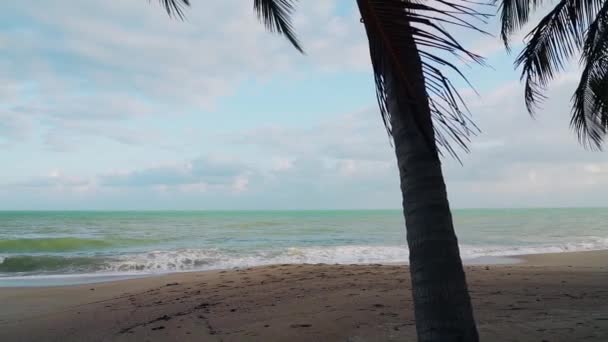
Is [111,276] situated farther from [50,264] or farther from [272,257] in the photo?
[272,257]

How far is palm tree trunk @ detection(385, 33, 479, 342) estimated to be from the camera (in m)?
2.58

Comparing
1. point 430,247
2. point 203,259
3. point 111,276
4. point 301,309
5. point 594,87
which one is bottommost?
point 111,276

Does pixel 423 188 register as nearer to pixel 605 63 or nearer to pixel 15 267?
pixel 605 63

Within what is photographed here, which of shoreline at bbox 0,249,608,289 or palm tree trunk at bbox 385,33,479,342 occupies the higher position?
palm tree trunk at bbox 385,33,479,342

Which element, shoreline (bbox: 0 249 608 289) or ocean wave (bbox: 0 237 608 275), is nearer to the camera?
shoreline (bbox: 0 249 608 289)

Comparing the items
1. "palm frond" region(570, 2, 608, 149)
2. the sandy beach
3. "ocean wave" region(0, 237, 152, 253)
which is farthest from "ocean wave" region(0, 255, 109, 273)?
"palm frond" region(570, 2, 608, 149)

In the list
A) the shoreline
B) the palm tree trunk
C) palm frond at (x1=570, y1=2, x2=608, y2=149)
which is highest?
palm frond at (x1=570, y1=2, x2=608, y2=149)

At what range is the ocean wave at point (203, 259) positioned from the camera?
1670 centimetres

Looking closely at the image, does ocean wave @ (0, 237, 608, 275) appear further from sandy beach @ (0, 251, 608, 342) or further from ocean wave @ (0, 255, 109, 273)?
sandy beach @ (0, 251, 608, 342)

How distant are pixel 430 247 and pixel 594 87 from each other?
8.31 meters

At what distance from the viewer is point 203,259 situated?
18469mm

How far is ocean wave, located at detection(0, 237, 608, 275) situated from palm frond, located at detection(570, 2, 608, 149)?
9.26m

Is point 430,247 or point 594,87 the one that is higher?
point 594,87

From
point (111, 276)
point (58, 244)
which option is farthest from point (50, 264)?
point (58, 244)
